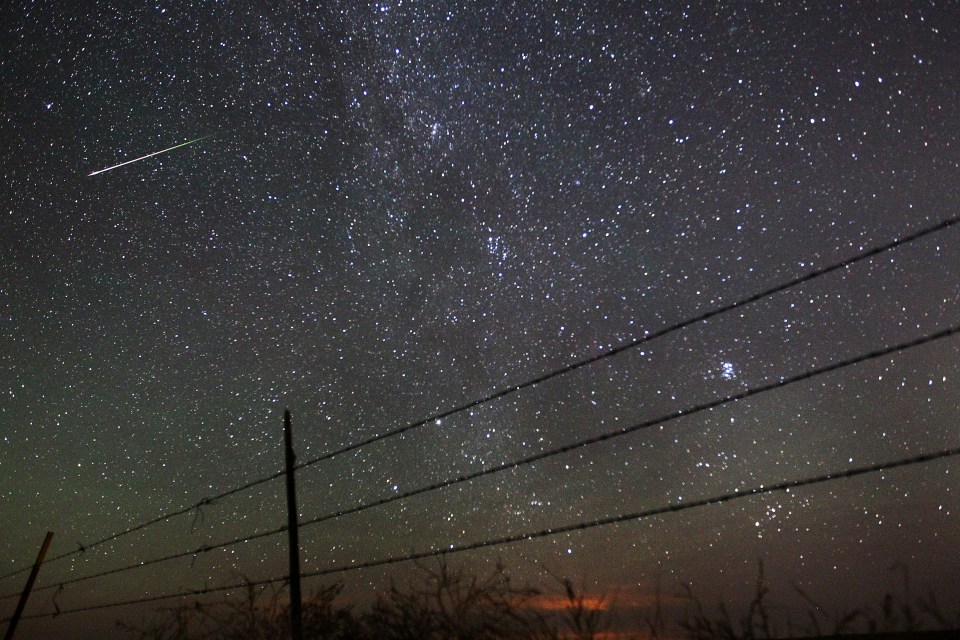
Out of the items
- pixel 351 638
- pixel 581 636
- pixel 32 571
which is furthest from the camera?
pixel 32 571

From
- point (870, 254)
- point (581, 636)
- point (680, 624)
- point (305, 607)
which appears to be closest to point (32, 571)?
point (305, 607)

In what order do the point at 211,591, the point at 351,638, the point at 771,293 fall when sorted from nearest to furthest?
the point at 771,293
the point at 351,638
the point at 211,591

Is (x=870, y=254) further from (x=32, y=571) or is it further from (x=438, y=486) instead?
(x=32, y=571)

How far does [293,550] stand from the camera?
657 cm

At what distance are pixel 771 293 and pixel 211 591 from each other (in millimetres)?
6048

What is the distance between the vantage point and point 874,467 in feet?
13.1

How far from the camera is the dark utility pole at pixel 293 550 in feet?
21.1

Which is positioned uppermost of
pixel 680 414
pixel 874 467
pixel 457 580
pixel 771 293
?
pixel 771 293

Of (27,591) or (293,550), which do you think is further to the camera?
(27,591)

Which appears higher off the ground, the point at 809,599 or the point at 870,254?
the point at 870,254

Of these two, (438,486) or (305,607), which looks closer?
(438,486)

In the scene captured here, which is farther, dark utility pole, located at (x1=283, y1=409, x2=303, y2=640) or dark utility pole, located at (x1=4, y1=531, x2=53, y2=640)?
dark utility pole, located at (x1=4, y1=531, x2=53, y2=640)

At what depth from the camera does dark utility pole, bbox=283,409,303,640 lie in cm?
643

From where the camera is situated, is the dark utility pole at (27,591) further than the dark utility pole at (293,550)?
Yes
